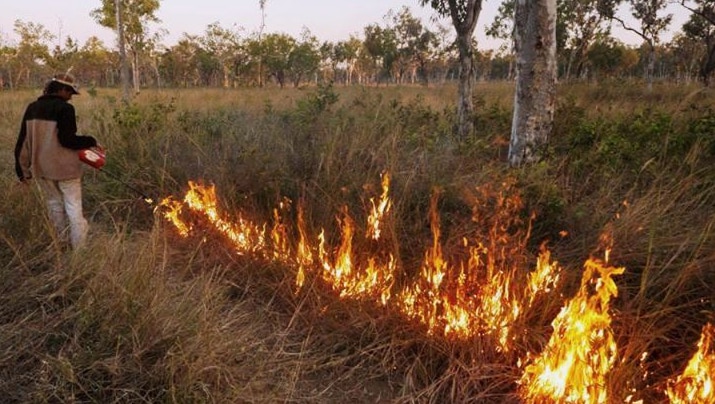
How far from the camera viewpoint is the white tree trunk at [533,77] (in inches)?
186

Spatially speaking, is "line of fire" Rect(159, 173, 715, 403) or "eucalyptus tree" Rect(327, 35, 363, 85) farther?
"eucalyptus tree" Rect(327, 35, 363, 85)

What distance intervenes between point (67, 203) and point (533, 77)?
194 inches

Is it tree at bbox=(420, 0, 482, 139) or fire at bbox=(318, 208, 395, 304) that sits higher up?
tree at bbox=(420, 0, 482, 139)

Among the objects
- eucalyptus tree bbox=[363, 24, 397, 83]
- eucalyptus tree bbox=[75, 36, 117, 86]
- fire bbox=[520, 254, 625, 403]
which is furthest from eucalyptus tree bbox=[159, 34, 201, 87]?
fire bbox=[520, 254, 625, 403]

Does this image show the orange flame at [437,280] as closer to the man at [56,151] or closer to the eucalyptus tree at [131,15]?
the man at [56,151]

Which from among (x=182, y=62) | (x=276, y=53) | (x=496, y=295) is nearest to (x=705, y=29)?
(x=496, y=295)

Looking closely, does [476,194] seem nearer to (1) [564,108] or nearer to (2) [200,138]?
(2) [200,138]

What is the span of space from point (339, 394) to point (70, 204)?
3.16m

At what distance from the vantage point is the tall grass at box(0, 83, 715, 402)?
2.30 meters

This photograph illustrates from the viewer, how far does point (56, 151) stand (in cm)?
386

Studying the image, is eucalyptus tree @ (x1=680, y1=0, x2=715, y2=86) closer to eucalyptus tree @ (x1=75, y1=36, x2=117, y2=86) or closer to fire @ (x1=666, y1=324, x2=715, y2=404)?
fire @ (x1=666, y1=324, x2=715, y2=404)

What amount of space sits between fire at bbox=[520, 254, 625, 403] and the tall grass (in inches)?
5.6

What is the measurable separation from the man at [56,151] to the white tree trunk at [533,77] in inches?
176

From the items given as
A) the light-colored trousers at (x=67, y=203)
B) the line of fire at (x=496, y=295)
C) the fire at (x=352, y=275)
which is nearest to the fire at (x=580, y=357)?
the line of fire at (x=496, y=295)
